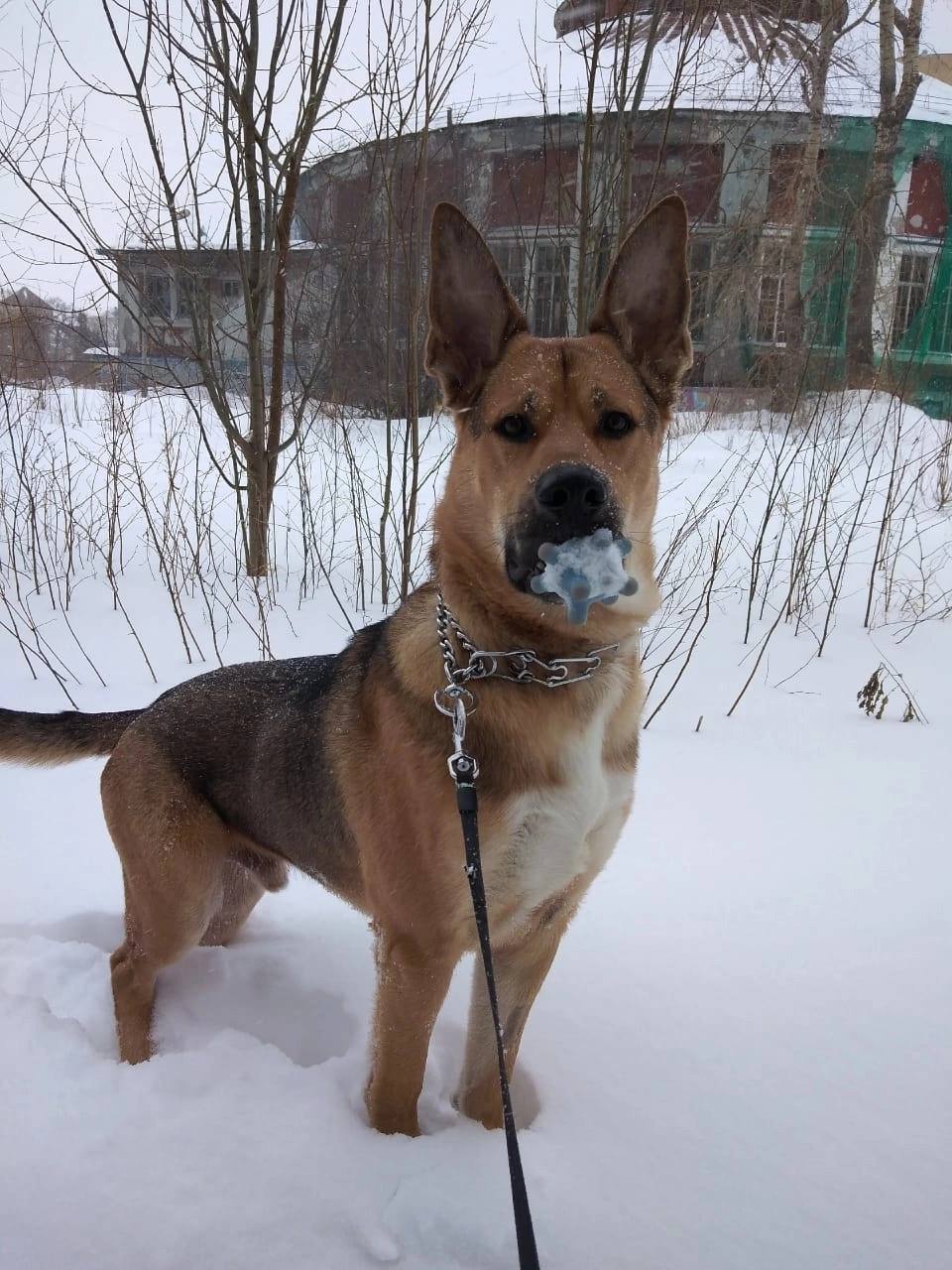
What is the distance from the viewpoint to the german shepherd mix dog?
174 cm

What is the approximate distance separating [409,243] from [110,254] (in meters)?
2.33

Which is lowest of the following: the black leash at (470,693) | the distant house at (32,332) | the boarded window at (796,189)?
the black leash at (470,693)

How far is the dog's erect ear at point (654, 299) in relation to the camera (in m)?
2.05

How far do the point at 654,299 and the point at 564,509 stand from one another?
2.83 feet

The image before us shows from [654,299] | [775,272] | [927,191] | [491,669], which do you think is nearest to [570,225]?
[654,299]

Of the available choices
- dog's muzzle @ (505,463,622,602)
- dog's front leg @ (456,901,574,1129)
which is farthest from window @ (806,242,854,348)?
dog's front leg @ (456,901,574,1129)

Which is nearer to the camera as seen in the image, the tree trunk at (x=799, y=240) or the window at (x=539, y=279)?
the window at (x=539, y=279)

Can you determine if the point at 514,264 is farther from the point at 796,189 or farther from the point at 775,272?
the point at 796,189

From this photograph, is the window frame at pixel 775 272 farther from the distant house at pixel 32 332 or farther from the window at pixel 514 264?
the distant house at pixel 32 332

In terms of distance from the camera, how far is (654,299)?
213 centimetres

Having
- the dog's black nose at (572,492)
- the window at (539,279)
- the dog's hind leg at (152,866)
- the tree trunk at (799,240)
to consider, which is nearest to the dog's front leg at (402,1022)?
the dog's hind leg at (152,866)

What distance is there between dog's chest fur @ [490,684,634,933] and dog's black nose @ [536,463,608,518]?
506 millimetres

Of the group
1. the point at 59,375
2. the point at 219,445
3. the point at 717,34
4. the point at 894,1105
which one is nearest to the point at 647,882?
the point at 894,1105

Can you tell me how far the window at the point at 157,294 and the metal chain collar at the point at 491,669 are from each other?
5454 millimetres
